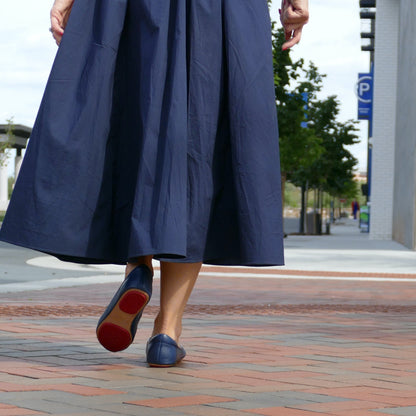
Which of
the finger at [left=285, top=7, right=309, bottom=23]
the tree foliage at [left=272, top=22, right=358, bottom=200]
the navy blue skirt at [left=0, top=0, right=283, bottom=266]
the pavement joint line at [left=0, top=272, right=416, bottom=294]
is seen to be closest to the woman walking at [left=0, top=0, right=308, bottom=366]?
the navy blue skirt at [left=0, top=0, right=283, bottom=266]

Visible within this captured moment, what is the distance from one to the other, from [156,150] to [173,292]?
0.55 meters

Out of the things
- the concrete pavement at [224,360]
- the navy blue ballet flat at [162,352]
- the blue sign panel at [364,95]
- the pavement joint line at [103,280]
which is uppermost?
the blue sign panel at [364,95]

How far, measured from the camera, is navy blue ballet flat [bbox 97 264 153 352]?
10.5 ft

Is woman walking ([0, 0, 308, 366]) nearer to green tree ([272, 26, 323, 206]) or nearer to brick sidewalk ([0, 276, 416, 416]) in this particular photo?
brick sidewalk ([0, 276, 416, 416])

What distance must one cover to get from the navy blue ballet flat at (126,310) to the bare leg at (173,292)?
0.88ft

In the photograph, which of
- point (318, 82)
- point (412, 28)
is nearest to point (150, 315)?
point (412, 28)

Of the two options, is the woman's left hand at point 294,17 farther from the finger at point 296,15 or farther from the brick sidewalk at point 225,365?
the brick sidewalk at point 225,365

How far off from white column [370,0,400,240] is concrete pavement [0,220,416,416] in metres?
23.4

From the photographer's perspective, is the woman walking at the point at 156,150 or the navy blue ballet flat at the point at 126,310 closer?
the navy blue ballet flat at the point at 126,310

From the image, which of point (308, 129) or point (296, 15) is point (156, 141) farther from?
point (308, 129)

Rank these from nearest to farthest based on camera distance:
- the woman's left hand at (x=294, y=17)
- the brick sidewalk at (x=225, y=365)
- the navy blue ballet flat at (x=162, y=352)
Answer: the brick sidewalk at (x=225, y=365), the navy blue ballet flat at (x=162, y=352), the woman's left hand at (x=294, y=17)

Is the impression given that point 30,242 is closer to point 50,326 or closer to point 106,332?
point 106,332

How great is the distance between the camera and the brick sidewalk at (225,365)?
277cm

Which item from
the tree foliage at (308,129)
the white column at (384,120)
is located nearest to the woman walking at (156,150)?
the tree foliage at (308,129)
